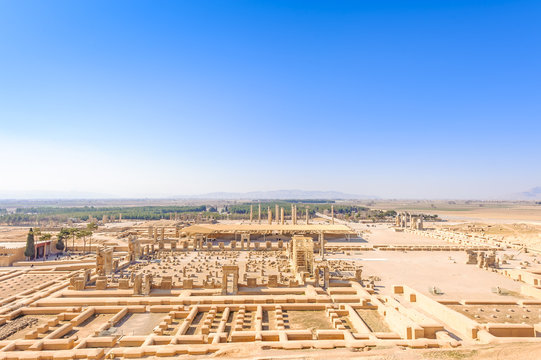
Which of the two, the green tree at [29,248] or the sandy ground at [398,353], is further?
the green tree at [29,248]

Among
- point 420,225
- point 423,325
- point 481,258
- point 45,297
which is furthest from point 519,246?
point 45,297

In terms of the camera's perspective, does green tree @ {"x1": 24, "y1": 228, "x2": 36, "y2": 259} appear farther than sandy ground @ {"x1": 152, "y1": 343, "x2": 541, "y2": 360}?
Yes

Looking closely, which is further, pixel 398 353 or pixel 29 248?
pixel 29 248

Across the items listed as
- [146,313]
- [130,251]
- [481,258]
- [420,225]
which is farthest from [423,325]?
[420,225]

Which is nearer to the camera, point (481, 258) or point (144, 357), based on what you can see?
point (144, 357)

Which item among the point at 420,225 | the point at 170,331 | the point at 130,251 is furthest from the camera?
the point at 420,225

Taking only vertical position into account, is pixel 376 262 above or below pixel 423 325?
below

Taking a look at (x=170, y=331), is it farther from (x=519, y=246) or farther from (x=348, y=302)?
(x=519, y=246)

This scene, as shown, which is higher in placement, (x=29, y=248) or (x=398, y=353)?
(x=398, y=353)

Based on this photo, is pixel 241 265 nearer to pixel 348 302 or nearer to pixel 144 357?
Answer: pixel 348 302

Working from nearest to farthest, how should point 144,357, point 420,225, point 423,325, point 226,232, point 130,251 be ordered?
point 144,357 < point 423,325 < point 130,251 < point 226,232 < point 420,225
